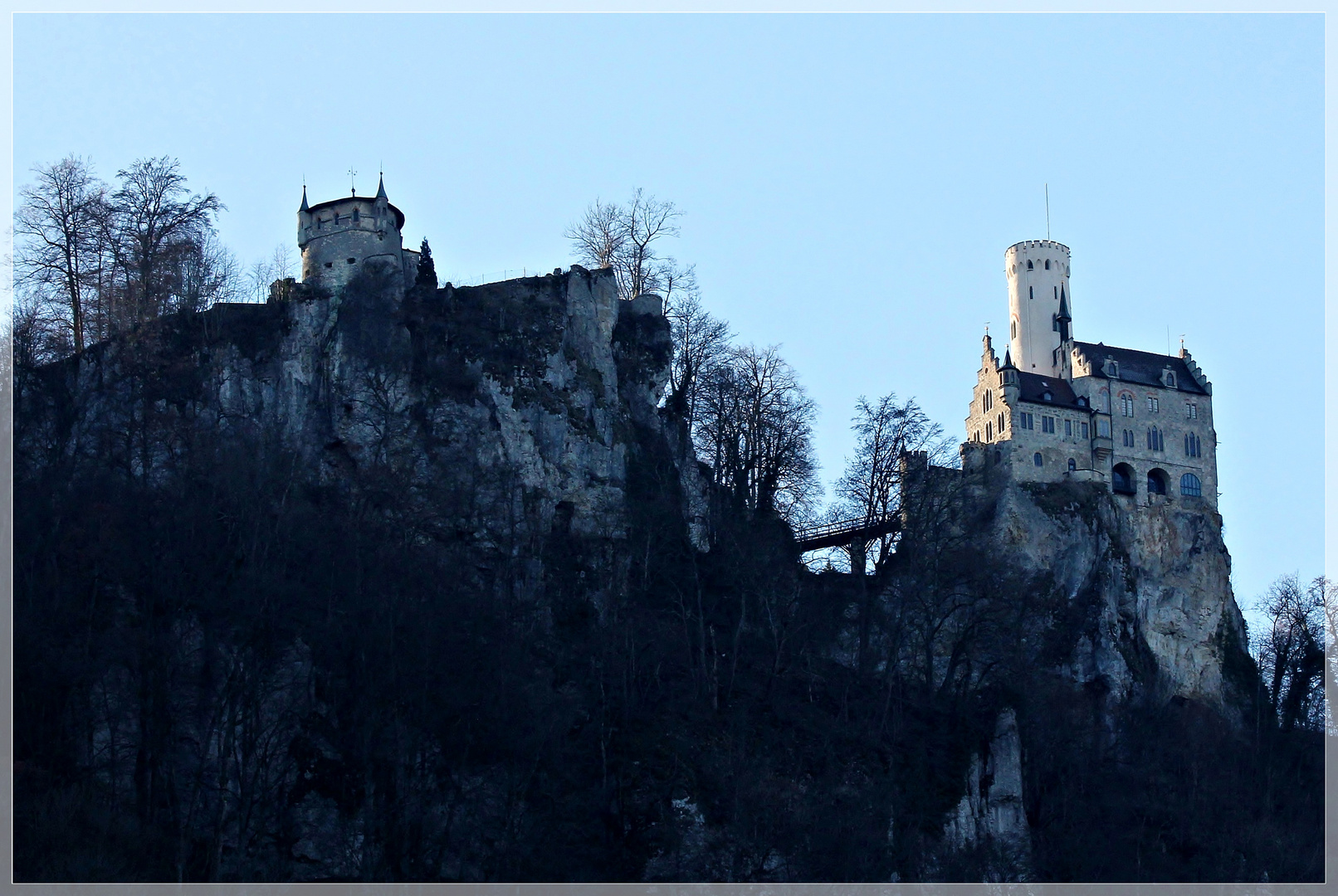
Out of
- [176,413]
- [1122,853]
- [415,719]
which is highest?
[176,413]

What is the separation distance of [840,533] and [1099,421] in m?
20.0

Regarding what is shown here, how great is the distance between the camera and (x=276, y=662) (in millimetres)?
49844

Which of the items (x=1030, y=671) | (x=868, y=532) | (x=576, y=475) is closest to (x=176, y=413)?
(x=576, y=475)

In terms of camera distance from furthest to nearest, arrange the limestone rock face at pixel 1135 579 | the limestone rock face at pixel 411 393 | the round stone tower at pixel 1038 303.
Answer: the round stone tower at pixel 1038 303 < the limestone rock face at pixel 1135 579 < the limestone rock face at pixel 411 393

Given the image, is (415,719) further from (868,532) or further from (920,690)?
(868,532)

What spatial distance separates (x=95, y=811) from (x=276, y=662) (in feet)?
20.9

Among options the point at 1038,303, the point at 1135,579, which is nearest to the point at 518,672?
the point at 1135,579

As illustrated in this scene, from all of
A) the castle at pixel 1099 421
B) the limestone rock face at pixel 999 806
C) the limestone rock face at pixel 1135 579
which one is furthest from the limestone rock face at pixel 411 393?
the castle at pixel 1099 421

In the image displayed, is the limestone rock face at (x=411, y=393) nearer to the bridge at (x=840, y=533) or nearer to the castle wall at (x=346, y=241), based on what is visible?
the castle wall at (x=346, y=241)

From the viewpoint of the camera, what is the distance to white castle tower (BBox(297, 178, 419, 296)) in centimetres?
6556

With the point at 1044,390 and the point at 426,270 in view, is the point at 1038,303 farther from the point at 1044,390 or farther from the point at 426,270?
the point at 426,270

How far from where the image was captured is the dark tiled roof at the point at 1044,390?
8475 centimetres

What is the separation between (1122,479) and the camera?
83438mm

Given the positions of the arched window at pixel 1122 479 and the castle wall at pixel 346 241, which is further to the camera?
the arched window at pixel 1122 479
